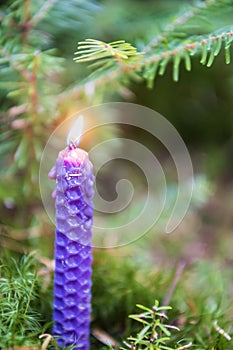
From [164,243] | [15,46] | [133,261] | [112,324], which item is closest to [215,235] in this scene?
[164,243]

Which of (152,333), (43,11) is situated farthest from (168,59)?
(152,333)

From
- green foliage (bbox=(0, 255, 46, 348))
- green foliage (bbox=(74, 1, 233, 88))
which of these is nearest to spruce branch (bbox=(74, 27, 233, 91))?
green foliage (bbox=(74, 1, 233, 88))

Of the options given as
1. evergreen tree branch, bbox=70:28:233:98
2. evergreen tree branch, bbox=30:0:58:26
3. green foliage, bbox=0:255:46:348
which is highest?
evergreen tree branch, bbox=30:0:58:26

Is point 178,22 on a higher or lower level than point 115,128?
higher

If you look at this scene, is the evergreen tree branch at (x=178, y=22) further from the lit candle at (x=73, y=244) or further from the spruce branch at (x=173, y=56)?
the lit candle at (x=73, y=244)

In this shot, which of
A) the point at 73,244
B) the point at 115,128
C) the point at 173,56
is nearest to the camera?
the point at 73,244

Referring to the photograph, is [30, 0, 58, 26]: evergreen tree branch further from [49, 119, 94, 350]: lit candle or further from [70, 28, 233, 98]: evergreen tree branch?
[49, 119, 94, 350]: lit candle

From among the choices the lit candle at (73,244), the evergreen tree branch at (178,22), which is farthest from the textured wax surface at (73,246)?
the evergreen tree branch at (178,22)

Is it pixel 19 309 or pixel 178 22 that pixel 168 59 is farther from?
pixel 19 309
